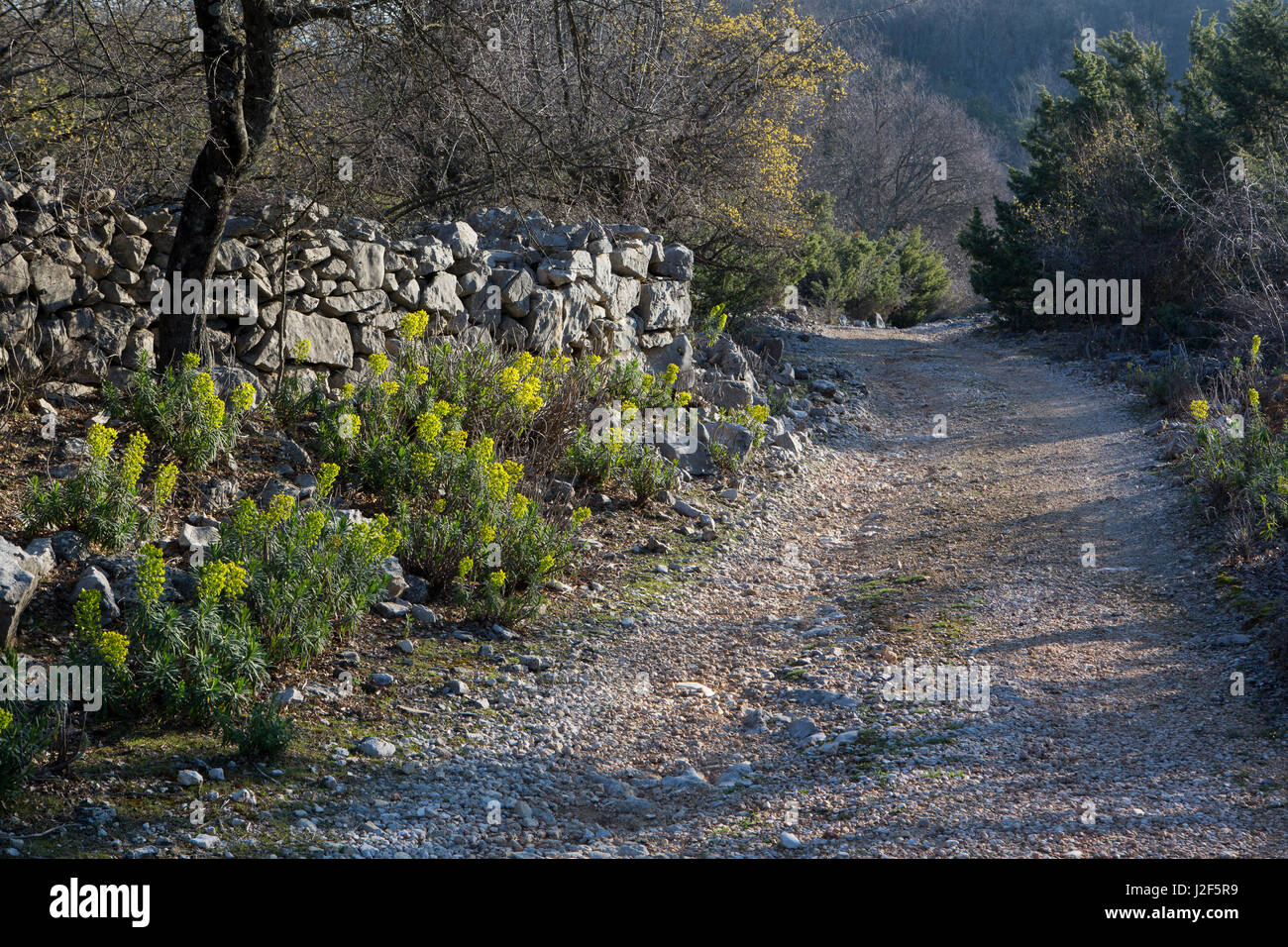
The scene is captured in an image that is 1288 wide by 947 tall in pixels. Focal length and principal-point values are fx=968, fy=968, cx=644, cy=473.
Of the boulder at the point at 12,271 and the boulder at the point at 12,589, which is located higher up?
the boulder at the point at 12,271

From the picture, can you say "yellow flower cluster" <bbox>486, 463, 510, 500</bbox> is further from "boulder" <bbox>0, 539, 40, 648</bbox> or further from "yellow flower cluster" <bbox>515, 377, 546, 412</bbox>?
"boulder" <bbox>0, 539, 40, 648</bbox>

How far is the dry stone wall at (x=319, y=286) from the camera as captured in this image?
588cm

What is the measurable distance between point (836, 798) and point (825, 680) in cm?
121

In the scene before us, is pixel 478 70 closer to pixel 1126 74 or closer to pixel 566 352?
pixel 566 352

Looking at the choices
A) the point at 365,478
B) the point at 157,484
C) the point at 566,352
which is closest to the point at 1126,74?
the point at 566,352

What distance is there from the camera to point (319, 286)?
7160 millimetres

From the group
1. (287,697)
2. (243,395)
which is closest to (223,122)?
(243,395)

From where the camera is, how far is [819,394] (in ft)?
39.1

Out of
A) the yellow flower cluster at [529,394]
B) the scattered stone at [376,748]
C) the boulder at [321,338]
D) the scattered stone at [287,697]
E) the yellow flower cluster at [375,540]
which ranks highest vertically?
the boulder at [321,338]

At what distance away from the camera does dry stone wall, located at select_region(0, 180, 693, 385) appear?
5.88 m

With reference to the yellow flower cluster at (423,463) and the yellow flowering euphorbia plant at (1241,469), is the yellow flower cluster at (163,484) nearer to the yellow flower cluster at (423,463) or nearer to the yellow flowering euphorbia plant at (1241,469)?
the yellow flower cluster at (423,463)

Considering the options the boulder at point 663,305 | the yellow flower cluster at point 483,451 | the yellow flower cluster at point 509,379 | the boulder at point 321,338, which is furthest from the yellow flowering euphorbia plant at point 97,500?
the boulder at point 663,305

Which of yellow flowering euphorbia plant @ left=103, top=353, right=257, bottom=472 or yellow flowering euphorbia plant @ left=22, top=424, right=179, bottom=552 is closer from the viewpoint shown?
yellow flowering euphorbia plant @ left=22, top=424, right=179, bottom=552

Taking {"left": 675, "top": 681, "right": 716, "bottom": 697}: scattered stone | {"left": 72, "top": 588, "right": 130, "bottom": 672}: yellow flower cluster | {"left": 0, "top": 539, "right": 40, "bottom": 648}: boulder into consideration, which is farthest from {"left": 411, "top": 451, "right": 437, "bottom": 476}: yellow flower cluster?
{"left": 72, "top": 588, "right": 130, "bottom": 672}: yellow flower cluster
